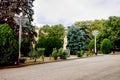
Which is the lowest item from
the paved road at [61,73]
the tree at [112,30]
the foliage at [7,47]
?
the paved road at [61,73]

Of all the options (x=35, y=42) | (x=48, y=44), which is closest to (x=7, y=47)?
(x=48, y=44)

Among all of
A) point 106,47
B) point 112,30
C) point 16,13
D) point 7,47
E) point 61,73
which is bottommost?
point 61,73

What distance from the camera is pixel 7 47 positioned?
15898mm

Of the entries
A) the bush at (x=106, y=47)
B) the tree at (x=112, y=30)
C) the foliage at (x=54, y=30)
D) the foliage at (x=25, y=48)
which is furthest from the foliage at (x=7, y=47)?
the foliage at (x=54, y=30)

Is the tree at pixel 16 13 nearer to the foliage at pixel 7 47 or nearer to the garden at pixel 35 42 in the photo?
the garden at pixel 35 42

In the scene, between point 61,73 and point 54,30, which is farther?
point 54,30

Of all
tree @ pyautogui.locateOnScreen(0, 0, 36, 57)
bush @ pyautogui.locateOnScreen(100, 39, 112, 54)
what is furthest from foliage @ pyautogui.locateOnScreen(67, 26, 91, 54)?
tree @ pyautogui.locateOnScreen(0, 0, 36, 57)

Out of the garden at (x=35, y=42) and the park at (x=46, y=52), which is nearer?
the park at (x=46, y=52)

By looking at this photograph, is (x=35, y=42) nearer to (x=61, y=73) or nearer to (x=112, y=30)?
(x=112, y=30)

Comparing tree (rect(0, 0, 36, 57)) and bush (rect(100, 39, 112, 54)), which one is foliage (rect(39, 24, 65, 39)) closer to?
bush (rect(100, 39, 112, 54))

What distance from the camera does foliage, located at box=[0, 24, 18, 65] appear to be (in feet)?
51.1

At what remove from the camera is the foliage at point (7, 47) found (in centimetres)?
1557

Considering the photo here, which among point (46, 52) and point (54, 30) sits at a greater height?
point (54, 30)

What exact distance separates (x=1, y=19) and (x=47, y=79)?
1824 cm
